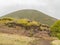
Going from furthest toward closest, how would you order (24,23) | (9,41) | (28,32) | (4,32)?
(24,23) < (28,32) < (4,32) < (9,41)

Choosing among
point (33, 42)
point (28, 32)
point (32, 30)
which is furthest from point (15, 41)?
point (32, 30)

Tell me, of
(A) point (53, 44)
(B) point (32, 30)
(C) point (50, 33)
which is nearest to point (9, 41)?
(A) point (53, 44)

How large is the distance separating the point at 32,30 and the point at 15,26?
187 inches

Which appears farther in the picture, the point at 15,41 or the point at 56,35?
the point at 56,35

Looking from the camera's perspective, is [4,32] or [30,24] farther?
[30,24]

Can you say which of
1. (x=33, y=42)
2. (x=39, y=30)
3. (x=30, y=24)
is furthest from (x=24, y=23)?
(x=33, y=42)

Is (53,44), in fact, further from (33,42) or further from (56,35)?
(56,35)

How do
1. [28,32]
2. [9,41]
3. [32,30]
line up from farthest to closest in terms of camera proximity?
[32,30] < [28,32] < [9,41]

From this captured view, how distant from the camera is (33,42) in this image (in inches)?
1700

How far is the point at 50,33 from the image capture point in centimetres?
5822

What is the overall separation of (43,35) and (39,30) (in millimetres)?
5226

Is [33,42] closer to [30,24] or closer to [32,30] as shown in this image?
[32,30]

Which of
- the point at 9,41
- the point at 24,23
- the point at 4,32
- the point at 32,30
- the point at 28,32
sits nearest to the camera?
the point at 9,41

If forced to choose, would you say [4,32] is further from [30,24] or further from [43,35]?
[30,24]
